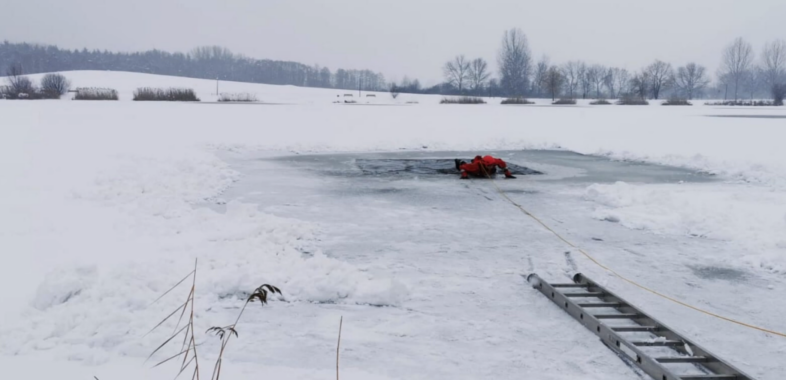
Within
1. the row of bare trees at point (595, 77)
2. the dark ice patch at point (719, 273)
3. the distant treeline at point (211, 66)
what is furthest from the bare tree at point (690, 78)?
the dark ice patch at point (719, 273)

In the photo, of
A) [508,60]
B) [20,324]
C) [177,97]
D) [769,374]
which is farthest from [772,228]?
[508,60]

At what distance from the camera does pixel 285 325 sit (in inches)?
183

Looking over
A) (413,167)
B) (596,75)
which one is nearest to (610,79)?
(596,75)

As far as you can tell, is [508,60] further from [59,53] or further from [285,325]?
[59,53]

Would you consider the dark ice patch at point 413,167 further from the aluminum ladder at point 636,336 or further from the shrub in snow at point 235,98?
the shrub in snow at point 235,98

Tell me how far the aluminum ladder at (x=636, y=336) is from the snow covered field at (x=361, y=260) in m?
0.13

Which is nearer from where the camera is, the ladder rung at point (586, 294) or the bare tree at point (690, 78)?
the ladder rung at point (586, 294)

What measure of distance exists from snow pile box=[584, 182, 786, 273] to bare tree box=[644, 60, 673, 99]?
91.0m

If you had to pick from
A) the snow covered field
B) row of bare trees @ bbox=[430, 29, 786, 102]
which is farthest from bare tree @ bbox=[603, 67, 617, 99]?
the snow covered field

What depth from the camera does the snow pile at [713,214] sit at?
703 cm

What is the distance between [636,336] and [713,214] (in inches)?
188

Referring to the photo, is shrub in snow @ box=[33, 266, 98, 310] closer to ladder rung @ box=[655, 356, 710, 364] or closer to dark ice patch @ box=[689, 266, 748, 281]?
→ ladder rung @ box=[655, 356, 710, 364]

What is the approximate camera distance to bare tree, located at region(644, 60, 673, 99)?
9556 cm

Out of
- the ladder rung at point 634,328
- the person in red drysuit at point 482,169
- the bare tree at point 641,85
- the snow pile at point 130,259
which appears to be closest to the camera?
the snow pile at point 130,259
